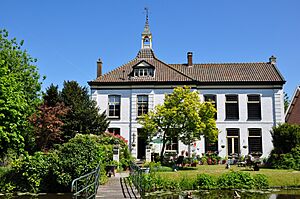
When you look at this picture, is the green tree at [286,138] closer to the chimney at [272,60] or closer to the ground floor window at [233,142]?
the ground floor window at [233,142]

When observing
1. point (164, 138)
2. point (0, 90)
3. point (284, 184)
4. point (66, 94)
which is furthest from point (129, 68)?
point (284, 184)

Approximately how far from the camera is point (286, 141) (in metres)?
24.4

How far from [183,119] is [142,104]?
742 centimetres

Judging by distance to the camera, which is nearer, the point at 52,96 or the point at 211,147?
the point at 52,96

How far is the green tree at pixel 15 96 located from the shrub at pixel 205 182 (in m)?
10.8

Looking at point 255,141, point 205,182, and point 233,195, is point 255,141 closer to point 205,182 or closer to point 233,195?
point 205,182

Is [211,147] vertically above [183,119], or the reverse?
[183,119]

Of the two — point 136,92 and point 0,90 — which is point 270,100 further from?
point 0,90

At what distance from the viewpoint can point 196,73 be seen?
3266 centimetres

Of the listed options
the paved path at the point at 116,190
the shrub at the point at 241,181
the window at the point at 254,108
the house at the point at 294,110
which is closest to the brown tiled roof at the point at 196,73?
the window at the point at 254,108

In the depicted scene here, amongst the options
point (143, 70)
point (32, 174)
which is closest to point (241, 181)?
point (32, 174)

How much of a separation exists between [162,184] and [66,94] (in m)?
13.0

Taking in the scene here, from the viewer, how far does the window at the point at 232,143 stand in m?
30.5

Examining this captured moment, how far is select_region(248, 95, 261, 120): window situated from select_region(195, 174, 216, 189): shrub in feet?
43.5
